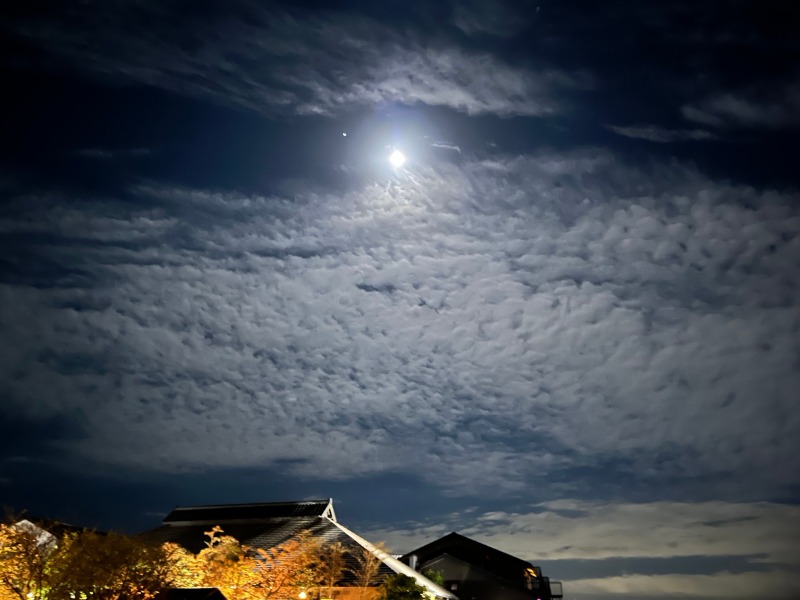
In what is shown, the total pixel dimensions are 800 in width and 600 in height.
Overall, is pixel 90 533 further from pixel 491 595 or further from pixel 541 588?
pixel 541 588

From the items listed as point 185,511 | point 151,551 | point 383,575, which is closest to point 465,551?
point 383,575

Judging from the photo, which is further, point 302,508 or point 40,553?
point 302,508

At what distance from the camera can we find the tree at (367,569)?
3061 cm

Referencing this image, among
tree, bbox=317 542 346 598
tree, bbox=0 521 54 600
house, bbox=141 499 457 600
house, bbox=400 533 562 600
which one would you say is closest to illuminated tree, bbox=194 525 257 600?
tree, bbox=317 542 346 598

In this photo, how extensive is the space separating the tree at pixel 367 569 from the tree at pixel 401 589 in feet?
4.74

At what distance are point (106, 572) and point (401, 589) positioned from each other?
45.3ft

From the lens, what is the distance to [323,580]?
3038cm

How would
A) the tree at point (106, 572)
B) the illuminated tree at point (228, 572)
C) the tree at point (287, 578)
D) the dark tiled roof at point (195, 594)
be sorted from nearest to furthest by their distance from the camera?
the dark tiled roof at point (195, 594), the tree at point (106, 572), the illuminated tree at point (228, 572), the tree at point (287, 578)

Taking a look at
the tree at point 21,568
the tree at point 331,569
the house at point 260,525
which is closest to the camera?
the tree at point 21,568

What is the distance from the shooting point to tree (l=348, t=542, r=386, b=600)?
100 ft

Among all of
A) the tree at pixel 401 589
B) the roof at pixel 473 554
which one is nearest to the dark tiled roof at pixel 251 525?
the tree at pixel 401 589

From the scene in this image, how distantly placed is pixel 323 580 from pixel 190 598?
13041 mm

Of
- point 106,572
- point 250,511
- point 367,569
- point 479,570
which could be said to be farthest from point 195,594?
point 479,570

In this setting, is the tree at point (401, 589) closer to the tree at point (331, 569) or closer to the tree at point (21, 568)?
the tree at point (331, 569)
